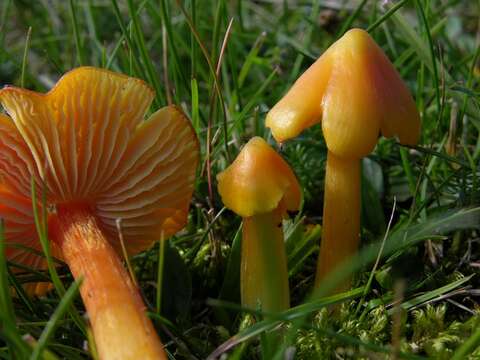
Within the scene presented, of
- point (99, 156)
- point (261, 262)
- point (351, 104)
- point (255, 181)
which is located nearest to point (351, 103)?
point (351, 104)

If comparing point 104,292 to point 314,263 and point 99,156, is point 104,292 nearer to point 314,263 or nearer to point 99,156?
point 99,156

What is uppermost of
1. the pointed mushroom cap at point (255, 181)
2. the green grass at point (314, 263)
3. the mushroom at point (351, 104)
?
the mushroom at point (351, 104)

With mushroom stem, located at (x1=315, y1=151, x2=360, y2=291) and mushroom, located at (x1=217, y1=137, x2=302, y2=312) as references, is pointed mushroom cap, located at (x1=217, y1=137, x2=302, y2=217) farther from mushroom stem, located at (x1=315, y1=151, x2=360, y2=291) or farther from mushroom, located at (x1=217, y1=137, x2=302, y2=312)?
mushroom stem, located at (x1=315, y1=151, x2=360, y2=291)

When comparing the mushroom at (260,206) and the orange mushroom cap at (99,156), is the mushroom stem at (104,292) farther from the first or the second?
the mushroom at (260,206)

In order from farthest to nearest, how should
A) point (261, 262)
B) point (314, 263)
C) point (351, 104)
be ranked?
point (314, 263) → point (261, 262) → point (351, 104)

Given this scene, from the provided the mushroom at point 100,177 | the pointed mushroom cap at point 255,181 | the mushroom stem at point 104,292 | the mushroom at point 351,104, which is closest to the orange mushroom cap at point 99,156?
the mushroom at point 100,177

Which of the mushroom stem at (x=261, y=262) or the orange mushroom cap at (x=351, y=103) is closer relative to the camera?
the orange mushroom cap at (x=351, y=103)
